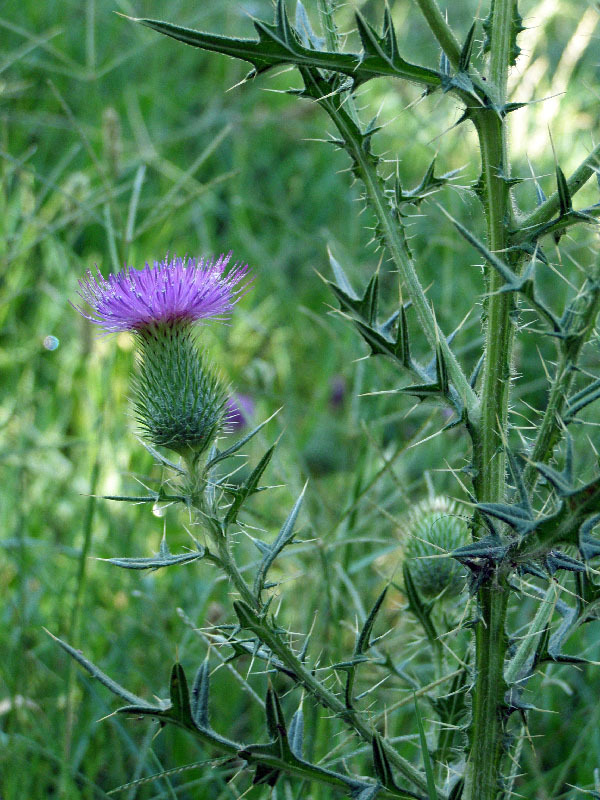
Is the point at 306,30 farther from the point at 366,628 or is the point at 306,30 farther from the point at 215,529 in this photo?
the point at 366,628

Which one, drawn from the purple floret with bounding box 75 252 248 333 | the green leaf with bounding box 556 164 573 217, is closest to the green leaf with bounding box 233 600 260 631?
the purple floret with bounding box 75 252 248 333

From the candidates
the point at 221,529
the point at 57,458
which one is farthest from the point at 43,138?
the point at 221,529

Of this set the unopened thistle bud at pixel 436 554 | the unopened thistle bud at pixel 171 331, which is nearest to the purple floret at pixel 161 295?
the unopened thistle bud at pixel 171 331

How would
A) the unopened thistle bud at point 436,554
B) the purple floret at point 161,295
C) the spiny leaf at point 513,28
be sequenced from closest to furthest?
the spiny leaf at point 513,28 < the purple floret at point 161,295 < the unopened thistle bud at point 436,554

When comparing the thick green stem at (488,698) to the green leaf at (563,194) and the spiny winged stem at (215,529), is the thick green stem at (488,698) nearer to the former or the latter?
the spiny winged stem at (215,529)

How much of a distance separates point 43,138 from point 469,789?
3778mm

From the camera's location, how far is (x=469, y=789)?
1271 mm

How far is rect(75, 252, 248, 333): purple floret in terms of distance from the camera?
4.44 ft

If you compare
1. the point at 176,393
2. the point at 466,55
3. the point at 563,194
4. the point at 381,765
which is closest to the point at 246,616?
the point at 381,765

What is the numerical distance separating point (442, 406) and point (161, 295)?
0.48m

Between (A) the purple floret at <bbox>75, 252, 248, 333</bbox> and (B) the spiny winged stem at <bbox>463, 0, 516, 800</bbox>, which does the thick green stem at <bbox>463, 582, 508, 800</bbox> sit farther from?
(A) the purple floret at <bbox>75, 252, 248, 333</bbox>

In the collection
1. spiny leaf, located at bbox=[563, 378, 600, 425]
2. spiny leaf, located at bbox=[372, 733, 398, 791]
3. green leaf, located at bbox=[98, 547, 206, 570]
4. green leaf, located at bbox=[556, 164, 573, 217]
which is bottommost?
spiny leaf, located at bbox=[372, 733, 398, 791]

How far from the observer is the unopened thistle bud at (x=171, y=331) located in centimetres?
136

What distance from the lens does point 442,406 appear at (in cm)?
128
